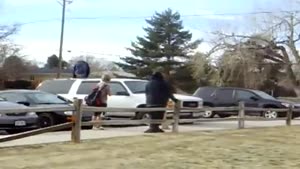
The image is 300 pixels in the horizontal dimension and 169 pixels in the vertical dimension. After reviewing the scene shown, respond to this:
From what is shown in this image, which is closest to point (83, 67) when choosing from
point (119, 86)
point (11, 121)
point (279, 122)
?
point (119, 86)

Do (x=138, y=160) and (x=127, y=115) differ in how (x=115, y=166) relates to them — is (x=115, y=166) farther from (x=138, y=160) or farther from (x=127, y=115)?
(x=127, y=115)

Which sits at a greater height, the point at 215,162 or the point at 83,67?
the point at 83,67

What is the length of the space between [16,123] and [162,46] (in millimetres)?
62832

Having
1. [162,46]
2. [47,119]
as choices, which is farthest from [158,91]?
[162,46]

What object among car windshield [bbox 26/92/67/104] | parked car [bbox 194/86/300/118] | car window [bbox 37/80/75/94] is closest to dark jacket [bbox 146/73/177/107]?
car windshield [bbox 26/92/67/104]

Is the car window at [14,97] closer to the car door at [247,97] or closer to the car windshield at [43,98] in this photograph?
the car windshield at [43,98]

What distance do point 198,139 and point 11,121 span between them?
4.88 m

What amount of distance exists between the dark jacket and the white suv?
2.99 m

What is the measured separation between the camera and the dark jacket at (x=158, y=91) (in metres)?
16.3

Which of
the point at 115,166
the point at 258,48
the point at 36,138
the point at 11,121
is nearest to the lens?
the point at 115,166

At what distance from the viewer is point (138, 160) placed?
10.5m

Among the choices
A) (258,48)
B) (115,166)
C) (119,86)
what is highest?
(258,48)

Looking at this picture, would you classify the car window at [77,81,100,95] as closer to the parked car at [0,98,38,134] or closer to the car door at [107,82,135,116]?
the car door at [107,82,135,116]

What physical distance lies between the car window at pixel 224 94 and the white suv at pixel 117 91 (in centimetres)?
620
